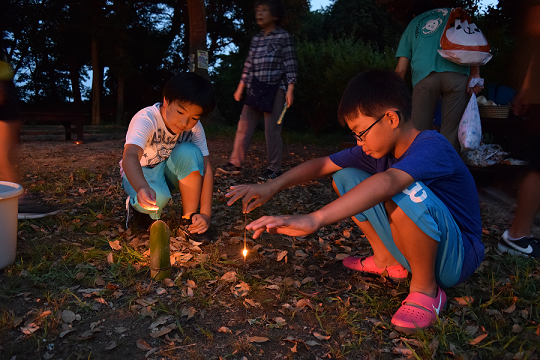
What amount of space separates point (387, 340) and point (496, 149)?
3.67 metres

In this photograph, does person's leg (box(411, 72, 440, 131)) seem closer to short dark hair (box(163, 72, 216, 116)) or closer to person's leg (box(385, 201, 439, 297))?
short dark hair (box(163, 72, 216, 116))

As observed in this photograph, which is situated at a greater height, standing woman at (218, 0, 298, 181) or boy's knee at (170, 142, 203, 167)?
standing woman at (218, 0, 298, 181)

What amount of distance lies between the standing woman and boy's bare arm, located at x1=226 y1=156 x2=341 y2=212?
2.39m

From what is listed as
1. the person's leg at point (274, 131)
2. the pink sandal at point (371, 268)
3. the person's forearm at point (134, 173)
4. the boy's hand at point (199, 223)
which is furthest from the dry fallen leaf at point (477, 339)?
the person's leg at point (274, 131)

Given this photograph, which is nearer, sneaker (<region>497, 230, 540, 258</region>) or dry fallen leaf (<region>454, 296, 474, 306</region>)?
dry fallen leaf (<region>454, 296, 474, 306</region>)

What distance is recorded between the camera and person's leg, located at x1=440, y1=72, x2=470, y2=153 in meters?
3.91

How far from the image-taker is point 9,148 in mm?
3117

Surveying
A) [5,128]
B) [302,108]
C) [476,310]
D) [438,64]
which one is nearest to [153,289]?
[476,310]

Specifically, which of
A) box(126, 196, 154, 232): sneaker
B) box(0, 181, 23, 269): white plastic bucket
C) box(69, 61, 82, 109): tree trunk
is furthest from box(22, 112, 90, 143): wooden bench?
box(69, 61, 82, 109): tree trunk

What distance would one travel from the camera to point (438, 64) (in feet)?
12.7

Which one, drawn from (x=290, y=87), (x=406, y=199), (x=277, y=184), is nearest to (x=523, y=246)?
(x=406, y=199)

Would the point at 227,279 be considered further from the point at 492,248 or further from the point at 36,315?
the point at 492,248

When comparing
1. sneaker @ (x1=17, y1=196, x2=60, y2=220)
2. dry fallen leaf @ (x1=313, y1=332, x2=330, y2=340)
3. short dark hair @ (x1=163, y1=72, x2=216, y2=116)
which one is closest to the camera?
dry fallen leaf @ (x1=313, y1=332, x2=330, y2=340)

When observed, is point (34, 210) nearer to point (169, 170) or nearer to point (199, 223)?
point (169, 170)
